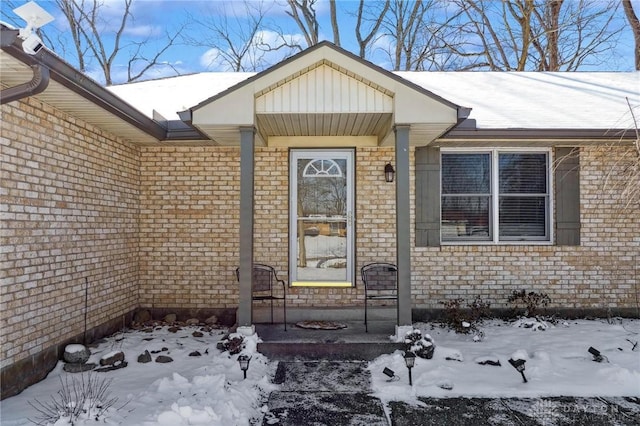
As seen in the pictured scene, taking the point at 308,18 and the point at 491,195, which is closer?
the point at 491,195

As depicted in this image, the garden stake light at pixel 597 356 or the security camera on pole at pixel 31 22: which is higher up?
the security camera on pole at pixel 31 22

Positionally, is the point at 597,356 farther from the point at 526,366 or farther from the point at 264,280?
the point at 264,280

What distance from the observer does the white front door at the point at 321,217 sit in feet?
21.8

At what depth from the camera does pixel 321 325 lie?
5852mm

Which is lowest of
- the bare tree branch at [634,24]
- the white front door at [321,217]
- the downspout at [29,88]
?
the white front door at [321,217]

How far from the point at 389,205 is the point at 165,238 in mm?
3425

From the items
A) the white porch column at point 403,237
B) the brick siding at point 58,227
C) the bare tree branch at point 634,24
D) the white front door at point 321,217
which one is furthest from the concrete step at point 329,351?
the bare tree branch at point 634,24

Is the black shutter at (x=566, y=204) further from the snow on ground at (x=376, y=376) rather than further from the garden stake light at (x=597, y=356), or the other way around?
the garden stake light at (x=597, y=356)

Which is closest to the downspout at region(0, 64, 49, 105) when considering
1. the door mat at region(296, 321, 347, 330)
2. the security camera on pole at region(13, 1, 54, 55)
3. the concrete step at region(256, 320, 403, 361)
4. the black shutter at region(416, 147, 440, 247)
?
the security camera on pole at region(13, 1, 54, 55)

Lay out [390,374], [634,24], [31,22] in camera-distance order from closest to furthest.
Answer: [31,22]
[390,374]
[634,24]

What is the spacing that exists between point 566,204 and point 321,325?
408 cm

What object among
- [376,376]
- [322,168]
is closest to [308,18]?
[322,168]

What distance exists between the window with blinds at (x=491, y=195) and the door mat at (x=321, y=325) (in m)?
2.13

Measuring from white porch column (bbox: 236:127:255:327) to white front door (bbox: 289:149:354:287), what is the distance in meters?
1.47
